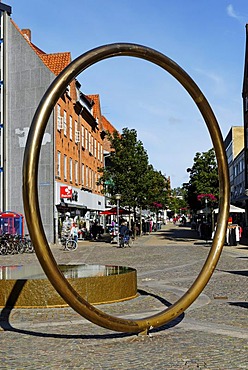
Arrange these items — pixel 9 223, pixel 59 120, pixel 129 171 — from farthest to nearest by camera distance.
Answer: pixel 129 171, pixel 59 120, pixel 9 223

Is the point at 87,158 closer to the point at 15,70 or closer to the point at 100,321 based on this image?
the point at 15,70

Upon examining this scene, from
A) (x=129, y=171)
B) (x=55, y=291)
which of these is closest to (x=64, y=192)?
(x=129, y=171)

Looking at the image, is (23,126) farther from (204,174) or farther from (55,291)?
(55,291)

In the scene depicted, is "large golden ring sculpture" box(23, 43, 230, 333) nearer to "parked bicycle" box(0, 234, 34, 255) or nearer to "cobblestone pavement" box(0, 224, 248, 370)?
"cobblestone pavement" box(0, 224, 248, 370)

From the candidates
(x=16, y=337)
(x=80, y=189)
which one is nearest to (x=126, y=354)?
(x=16, y=337)

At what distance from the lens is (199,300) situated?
37.7 ft

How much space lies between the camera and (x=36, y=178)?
6.66 meters

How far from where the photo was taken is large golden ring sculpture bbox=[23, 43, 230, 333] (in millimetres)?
6668

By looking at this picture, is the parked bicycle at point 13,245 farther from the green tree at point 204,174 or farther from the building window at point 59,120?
the green tree at point 204,174

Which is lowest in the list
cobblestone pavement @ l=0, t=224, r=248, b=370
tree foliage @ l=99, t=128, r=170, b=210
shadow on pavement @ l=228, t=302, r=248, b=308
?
cobblestone pavement @ l=0, t=224, r=248, b=370

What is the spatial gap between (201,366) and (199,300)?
5064 millimetres

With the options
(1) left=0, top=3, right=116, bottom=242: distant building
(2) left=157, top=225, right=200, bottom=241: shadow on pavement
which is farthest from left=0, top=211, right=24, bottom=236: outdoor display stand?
(2) left=157, top=225, right=200, bottom=241: shadow on pavement

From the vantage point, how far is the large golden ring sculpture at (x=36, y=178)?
667cm

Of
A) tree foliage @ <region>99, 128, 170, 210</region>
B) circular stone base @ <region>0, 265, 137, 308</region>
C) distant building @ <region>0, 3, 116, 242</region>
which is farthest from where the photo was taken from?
tree foliage @ <region>99, 128, 170, 210</region>
